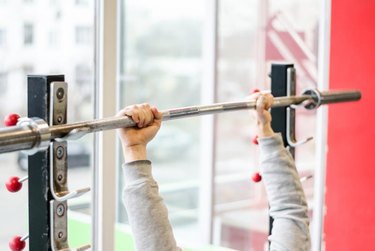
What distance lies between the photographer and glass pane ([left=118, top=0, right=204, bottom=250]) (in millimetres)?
4949

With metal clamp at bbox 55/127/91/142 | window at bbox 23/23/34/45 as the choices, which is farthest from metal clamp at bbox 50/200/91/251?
window at bbox 23/23/34/45

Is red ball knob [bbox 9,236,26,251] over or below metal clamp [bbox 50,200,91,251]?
below

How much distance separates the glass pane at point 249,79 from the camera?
3793 millimetres

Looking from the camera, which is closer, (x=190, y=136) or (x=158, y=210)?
(x=158, y=210)

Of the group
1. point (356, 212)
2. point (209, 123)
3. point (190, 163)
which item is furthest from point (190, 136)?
point (356, 212)

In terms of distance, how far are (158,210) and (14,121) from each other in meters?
0.34

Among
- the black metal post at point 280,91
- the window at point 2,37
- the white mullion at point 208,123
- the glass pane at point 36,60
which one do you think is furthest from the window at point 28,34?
the black metal post at point 280,91

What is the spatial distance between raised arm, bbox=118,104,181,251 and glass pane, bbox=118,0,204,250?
3.63m

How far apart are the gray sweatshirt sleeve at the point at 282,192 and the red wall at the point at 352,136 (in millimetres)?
859

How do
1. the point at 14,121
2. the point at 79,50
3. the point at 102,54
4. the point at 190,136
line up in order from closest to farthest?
the point at 14,121, the point at 102,54, the point at 79,50, the point at 190,136

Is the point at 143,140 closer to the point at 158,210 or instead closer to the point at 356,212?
the point at 158,210

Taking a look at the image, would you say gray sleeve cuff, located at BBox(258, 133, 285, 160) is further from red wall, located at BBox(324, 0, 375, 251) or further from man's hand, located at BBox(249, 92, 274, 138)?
red wall, located at BBox(324, 0, 375, 251)

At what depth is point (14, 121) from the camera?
1005mm

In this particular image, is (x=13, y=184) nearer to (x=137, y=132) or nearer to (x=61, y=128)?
(x=61, y=128)
